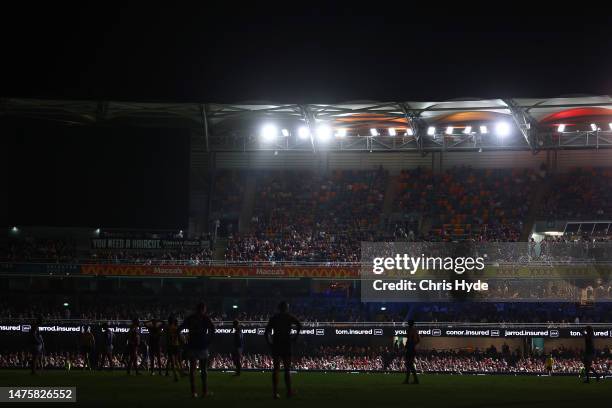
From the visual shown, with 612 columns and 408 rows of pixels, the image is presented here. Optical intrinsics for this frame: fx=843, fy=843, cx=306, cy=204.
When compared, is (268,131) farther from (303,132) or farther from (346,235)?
(346,235)

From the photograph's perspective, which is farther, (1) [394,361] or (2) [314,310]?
(2) [314,310]

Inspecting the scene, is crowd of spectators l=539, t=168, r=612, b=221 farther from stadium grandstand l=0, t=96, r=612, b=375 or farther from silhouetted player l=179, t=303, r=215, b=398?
silhouetted player l=179, t=303, r=215, b=398

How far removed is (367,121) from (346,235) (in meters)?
6.35

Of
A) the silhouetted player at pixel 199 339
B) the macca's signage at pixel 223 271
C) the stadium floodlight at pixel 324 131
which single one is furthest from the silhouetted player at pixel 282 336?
the stadium floodlight at pixel 324 131

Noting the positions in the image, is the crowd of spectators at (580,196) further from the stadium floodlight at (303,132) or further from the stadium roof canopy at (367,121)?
the stadium floodlight at (303,132)

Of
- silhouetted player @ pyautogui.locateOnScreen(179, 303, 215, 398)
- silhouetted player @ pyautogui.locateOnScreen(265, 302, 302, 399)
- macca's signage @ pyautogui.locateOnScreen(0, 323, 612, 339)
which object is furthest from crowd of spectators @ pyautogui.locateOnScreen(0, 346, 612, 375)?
silhouetted player @ pyautogui.locateOnScreen(265, 302, 302, 399)

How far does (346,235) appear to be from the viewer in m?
45.8

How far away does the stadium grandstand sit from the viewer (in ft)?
123

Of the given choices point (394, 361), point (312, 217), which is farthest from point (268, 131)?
point (394, 361)

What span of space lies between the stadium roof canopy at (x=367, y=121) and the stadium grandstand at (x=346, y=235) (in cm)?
12

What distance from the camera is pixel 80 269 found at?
135 feet

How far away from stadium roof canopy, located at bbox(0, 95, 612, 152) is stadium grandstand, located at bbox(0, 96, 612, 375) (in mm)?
119

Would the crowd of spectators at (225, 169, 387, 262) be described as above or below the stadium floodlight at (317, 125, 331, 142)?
below

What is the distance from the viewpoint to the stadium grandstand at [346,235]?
1479 inches
